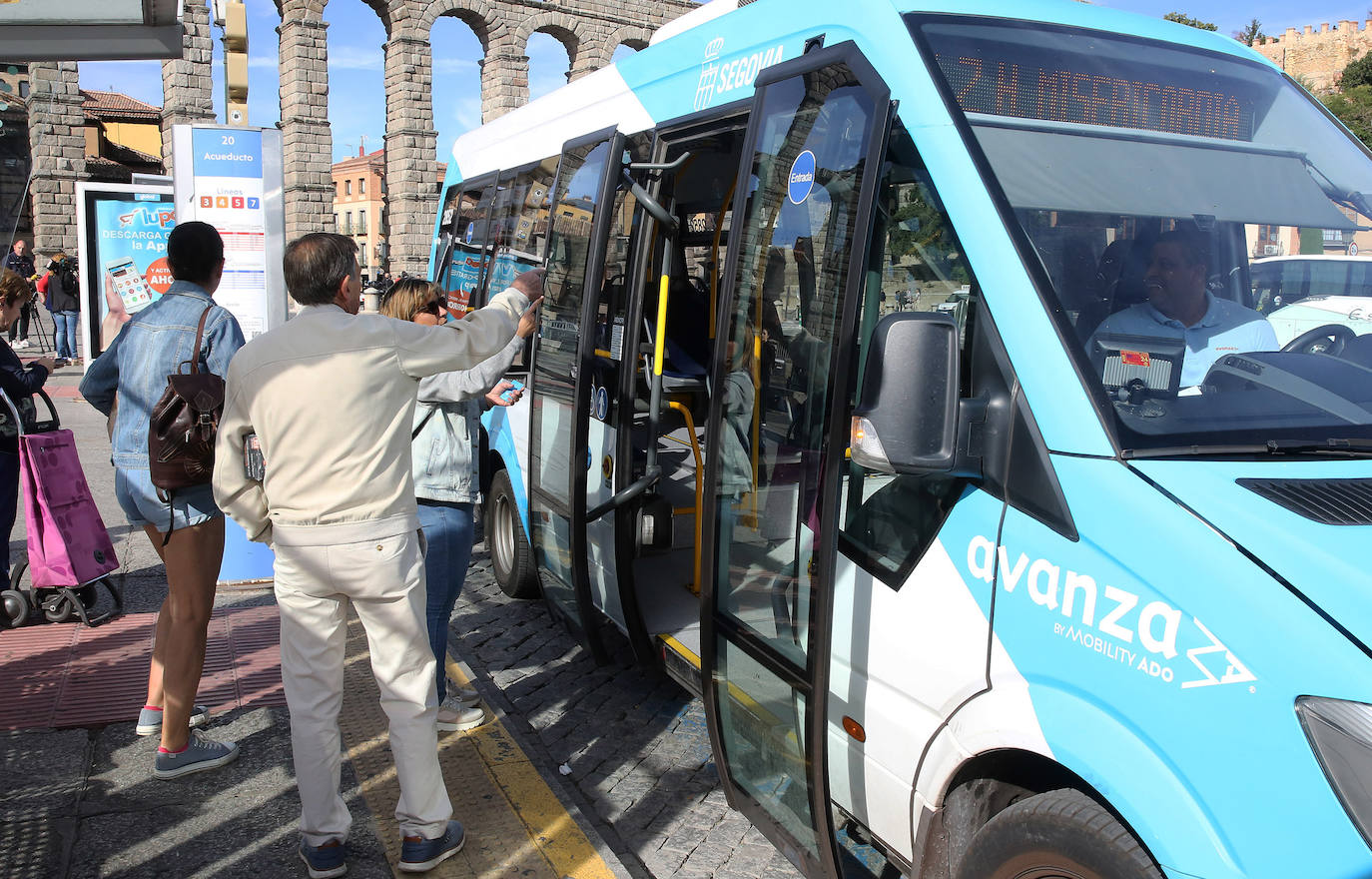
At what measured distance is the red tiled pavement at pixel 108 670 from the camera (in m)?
4.38

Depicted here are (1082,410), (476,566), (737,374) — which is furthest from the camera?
(476,566)

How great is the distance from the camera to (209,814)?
3.60 m

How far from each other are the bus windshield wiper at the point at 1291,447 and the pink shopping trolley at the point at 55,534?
16.4 ft

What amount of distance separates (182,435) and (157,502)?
335 millimetres

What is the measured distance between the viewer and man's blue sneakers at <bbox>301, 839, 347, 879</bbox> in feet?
10.5

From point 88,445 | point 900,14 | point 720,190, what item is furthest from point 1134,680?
point 88,445

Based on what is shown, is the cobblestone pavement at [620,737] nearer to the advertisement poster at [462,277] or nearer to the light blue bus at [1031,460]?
the light blue bus at [1031,460]

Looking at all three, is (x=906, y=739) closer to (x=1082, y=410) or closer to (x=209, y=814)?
(x=1082, y=410)

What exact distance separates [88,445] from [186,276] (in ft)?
26.2

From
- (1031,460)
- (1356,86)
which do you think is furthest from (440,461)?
(1356,86)

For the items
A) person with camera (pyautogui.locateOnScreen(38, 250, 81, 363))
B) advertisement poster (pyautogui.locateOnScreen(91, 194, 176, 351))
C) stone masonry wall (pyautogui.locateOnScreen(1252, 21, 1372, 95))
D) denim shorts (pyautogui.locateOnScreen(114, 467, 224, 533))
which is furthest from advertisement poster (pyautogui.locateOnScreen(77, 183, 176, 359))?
stone masonry wall (pyautogui.locateOnScreen(1252, 21, 1372, 95))

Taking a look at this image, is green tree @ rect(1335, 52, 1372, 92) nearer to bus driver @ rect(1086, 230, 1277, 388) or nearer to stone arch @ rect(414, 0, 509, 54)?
stone arch @ rect(414, 0, 509, 54)

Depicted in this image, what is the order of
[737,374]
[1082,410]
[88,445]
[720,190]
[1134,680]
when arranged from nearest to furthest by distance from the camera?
[1134,680]
[1082,410]
[737,374]
[720,190]
[88,445]

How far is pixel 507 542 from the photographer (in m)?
6.23
